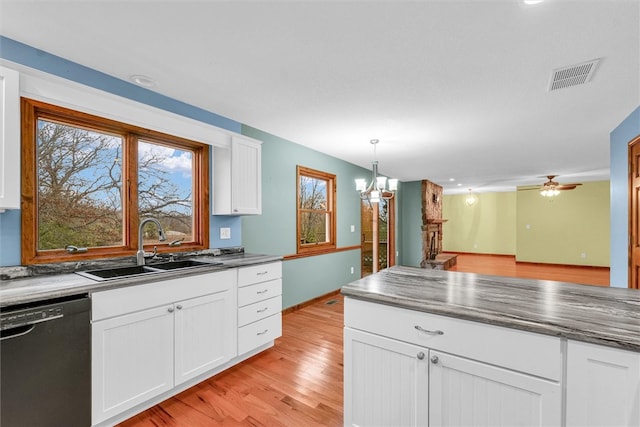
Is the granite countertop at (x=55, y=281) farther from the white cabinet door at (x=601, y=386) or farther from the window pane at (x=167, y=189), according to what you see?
the white cabinet door at (x=601, y=386)

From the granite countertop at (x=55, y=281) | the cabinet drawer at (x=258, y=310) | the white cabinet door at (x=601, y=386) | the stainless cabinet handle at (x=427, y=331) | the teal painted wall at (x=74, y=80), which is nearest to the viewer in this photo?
the white cabinet door at (x=601, y=386)

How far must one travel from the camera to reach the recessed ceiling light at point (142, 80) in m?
2.17

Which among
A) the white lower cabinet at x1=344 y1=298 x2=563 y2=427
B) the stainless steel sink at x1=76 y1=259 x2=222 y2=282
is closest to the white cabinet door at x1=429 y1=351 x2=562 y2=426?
the white lower cabinet at x1=344 y1=298 x2=563 y2=427

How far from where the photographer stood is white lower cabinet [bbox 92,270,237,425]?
5.39ft

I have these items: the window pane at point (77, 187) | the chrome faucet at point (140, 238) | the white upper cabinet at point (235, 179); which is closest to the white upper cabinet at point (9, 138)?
the window pane at point (77, 187)

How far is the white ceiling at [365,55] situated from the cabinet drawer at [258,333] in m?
2.07

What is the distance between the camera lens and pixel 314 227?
4.57m

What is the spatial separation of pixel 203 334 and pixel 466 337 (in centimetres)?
184

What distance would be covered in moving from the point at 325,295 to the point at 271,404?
265cm

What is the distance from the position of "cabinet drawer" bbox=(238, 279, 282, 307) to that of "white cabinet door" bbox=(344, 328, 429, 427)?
4.13 feet

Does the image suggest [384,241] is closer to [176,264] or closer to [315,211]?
[315,211]

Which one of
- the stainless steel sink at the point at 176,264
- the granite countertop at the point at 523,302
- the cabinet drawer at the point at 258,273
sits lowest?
the cabinet drawer at the point at 258,273

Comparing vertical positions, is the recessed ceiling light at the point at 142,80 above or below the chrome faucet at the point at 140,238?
above

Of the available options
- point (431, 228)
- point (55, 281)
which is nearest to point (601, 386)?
point (55, 281)
